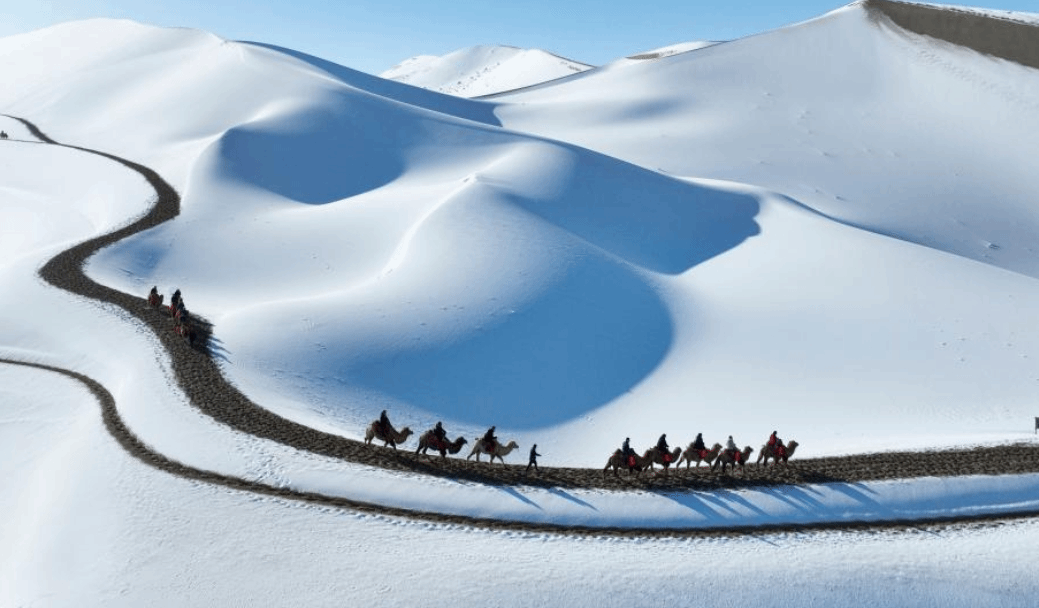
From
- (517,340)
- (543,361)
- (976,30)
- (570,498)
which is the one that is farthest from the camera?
(976,30)

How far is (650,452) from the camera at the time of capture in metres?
21.1

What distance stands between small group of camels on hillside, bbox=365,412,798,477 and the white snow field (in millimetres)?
1371

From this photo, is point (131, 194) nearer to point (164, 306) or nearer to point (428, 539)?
point (164, 306)

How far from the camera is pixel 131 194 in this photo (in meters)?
50.3

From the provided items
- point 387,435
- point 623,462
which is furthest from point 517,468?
point 387,435

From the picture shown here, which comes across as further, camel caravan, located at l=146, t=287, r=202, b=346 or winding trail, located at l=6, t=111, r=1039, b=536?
camel caravan, located at l=146, t=287, r=202, b=346

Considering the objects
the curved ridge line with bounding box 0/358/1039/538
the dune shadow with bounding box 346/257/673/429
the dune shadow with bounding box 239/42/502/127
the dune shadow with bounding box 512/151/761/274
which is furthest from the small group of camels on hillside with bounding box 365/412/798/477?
the dune shadow with bounding box 239/42/502/127

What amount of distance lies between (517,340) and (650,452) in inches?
451

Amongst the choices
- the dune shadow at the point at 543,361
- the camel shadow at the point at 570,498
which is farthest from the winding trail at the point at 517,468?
the dune shadow at the point at 543,361

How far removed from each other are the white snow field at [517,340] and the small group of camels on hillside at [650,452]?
54.0 inches

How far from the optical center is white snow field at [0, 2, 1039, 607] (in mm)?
17484

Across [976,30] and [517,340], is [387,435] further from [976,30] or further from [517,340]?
[976,30]

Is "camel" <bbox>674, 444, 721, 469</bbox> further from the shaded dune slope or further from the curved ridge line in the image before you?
the shaded dune slope

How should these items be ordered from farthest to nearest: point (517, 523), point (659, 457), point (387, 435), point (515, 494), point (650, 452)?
point (387, 435) → point (659, 457) → point (650, 452) → point (515, 494) → point (517, 523)
